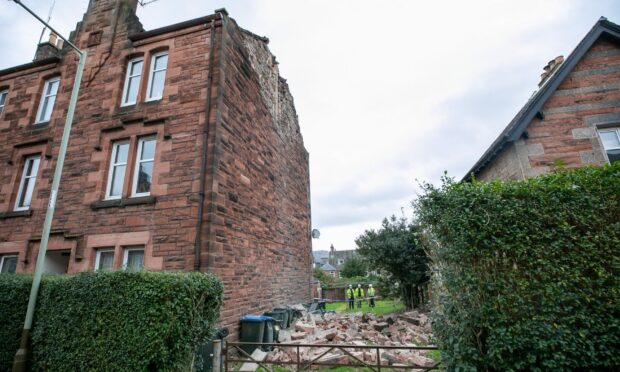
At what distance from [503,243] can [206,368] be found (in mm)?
6628

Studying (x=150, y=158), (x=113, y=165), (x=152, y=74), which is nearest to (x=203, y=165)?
(x=150, y=158)

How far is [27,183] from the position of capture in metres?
11.3

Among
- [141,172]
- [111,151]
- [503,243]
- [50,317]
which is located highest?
[111,151]

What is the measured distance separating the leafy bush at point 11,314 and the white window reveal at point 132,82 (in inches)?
248

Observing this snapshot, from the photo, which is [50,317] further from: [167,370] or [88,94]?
[88,94]

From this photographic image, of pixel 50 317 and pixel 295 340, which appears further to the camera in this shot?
pixel 295 340

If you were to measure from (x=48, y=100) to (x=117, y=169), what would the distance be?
19.2ft

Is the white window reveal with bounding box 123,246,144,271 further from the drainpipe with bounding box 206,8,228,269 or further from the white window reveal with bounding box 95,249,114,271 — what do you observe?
the drainpipe with bounding box 206,8,228,269

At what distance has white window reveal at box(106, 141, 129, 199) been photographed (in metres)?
9.42

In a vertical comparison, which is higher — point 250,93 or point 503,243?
point 250,93

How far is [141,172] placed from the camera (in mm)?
9266

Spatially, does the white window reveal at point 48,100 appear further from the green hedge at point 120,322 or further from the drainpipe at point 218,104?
the green hedge at point 120,322

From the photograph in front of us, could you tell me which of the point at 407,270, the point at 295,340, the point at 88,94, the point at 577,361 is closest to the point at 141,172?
the point at 88,94

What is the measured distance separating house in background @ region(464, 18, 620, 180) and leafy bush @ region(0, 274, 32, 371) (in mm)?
14032
